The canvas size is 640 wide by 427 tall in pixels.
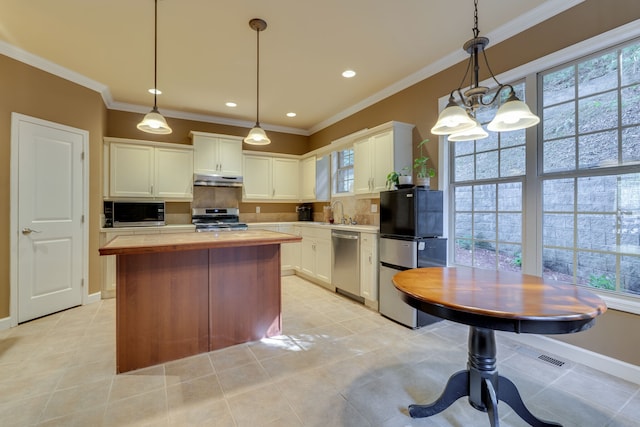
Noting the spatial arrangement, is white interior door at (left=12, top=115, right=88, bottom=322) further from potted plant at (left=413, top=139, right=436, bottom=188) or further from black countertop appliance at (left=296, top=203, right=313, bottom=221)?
potted plant at (left=413, top=139, right=436, bottom=188)

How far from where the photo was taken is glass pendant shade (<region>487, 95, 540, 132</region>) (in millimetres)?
1593

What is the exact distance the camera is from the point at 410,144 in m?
3.71

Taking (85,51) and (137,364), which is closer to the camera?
(137,364)

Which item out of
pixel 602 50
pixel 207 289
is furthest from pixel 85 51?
pixel 602 50

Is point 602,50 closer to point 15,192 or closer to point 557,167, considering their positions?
point 557,167

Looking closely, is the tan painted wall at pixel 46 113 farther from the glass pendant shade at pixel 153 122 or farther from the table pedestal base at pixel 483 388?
the table pedestal base at pixel 483 388

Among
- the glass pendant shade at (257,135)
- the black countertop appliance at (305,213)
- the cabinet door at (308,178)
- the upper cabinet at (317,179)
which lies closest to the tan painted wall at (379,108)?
the upper cabinet at (317,179)

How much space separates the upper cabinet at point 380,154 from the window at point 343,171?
1.73ft

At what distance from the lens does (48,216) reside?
341 centimetres

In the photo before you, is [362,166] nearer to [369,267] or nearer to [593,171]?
[369,267]

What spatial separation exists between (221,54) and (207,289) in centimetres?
243

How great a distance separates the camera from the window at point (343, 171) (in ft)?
15.8

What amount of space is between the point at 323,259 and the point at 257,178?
2.02 meters

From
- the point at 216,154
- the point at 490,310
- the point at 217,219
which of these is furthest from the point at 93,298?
the point at 490,310
